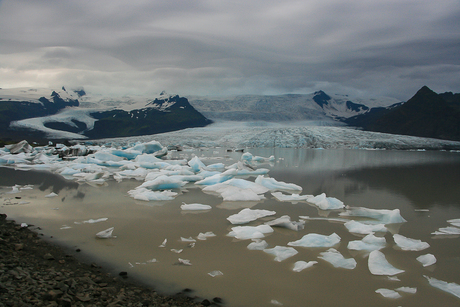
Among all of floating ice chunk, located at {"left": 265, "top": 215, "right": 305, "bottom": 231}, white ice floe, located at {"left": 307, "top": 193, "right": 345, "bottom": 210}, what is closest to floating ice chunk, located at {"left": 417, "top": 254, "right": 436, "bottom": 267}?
floating ice chunk, located at {"left": 265, "top": 215, "right": 305, "bottom": 231}

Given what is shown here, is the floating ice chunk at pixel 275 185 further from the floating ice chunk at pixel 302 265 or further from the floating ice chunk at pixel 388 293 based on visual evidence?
the floating ice chunk at pixel 388 293

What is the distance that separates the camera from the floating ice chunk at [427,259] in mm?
3227

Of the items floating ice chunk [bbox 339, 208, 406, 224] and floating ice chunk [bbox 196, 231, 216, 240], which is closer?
floating ice chunk [bbox 196, 231, 216, 240]

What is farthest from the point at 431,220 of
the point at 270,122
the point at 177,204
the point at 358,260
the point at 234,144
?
the point at 270,122

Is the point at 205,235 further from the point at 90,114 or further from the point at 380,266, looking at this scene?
the point at 90,114

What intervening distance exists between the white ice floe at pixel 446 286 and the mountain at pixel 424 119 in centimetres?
6549

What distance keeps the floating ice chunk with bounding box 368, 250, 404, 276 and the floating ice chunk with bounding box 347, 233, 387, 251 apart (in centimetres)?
35

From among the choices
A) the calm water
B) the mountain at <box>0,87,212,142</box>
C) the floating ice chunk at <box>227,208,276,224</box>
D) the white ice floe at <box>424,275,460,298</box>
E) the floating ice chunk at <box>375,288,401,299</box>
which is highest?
the mountain at <box>0,87,212,142</box>

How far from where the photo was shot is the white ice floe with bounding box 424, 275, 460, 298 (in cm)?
264

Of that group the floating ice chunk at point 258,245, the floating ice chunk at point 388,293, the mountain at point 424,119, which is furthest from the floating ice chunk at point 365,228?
the mountain at point 424,119

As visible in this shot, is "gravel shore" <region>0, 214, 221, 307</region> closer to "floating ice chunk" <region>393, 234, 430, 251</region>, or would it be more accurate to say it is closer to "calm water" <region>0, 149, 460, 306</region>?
"calm water" <region>0, 149, 460, 306</region>

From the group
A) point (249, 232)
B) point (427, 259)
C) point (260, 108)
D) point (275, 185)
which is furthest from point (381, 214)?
point (260, 108)

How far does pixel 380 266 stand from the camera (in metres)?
3.09

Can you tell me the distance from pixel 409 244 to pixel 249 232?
201cm
